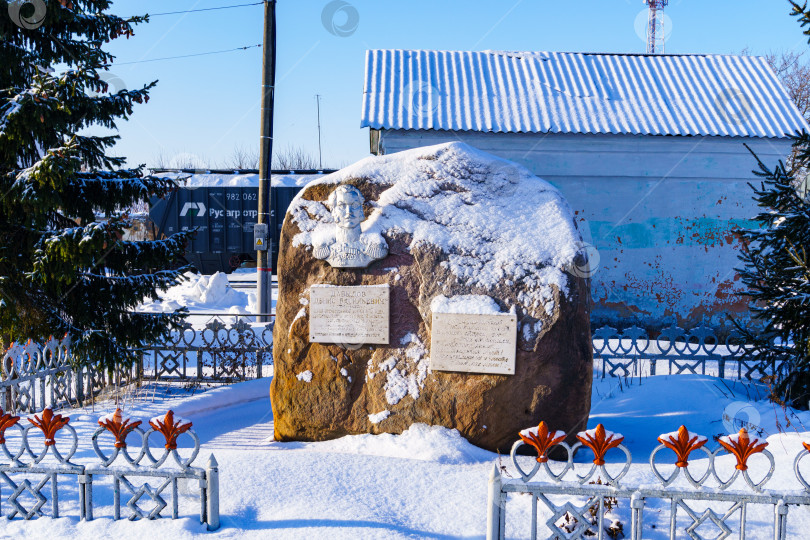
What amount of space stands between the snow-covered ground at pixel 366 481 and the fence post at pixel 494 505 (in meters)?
0.23

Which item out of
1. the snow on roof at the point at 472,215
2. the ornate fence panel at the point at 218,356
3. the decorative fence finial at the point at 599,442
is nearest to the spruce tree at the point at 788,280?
the snow on roof at the point at 472,215

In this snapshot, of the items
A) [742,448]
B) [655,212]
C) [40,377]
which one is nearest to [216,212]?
[655,212]

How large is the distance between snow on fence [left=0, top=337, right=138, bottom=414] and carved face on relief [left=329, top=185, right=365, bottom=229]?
3.09 meters

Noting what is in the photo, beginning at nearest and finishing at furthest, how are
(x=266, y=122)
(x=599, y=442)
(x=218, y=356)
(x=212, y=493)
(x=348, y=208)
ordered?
(x=599, y=442) < (x=212, y=493) < (x=348, y=208) < (x=218, y=356) < (x=266, y=122)

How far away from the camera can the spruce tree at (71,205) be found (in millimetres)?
5059

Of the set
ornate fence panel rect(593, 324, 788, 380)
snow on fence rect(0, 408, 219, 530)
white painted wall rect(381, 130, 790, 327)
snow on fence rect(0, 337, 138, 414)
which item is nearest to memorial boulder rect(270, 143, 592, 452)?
snow on fence rect(0, 408, 219, 530)

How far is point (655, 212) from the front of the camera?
10703mm

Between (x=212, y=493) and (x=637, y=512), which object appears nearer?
(x=637, y=512)

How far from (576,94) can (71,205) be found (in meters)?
8.90

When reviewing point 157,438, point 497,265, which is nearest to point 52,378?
point 157,438

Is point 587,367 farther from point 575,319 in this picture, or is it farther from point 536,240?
point 536,240

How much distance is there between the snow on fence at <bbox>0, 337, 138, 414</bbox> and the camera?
554cm

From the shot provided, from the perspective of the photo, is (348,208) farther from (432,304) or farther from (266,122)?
(266,122)

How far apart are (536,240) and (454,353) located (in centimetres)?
109
